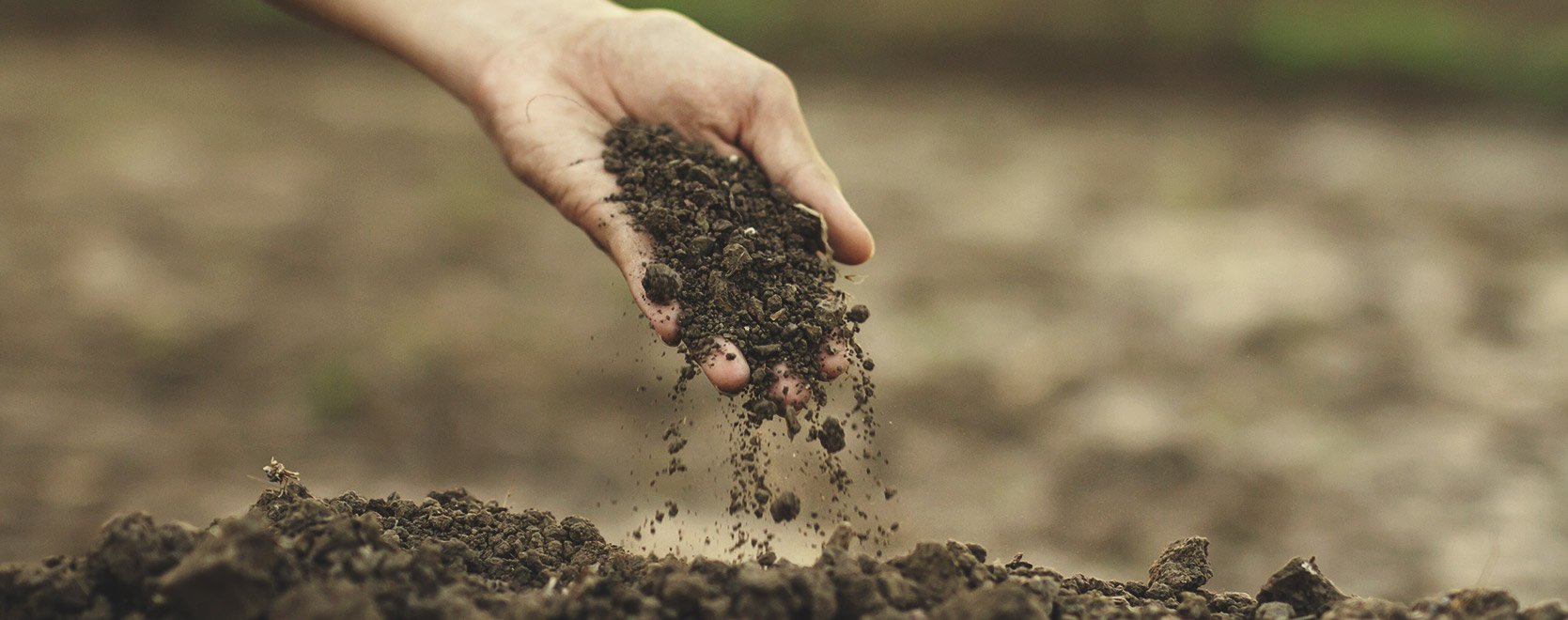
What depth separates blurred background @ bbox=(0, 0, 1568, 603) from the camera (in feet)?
11.2

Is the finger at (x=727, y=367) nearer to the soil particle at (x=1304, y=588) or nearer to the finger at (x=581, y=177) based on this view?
the finger at (x=581, y=177)

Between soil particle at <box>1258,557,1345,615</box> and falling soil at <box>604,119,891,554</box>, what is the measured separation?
60 centimetres

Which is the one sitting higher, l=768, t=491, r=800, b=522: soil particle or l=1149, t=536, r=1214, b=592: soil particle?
l=768, t=491, r=800, b=522: soil particle

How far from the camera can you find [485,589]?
5.13 feet

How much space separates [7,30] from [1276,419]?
663cm

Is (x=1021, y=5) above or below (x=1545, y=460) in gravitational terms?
above

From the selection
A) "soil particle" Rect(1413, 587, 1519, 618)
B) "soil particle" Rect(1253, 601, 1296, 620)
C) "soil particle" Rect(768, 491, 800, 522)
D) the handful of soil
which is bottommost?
"soil particle" Rect(1413, 587, 1519, 618)

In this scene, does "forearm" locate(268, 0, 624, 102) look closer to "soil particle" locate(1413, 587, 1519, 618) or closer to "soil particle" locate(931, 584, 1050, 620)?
"soil particle" locate(931, 584, 1050, 620)

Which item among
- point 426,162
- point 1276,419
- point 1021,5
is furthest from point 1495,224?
point 426,162

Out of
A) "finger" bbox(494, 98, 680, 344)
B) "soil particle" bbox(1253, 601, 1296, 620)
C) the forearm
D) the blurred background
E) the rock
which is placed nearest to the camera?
the rock

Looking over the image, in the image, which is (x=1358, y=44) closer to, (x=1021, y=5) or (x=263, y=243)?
(x=1021, y=5)

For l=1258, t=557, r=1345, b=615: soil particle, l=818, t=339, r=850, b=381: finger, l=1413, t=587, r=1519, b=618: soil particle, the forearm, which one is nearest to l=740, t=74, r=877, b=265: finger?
l=818, t=339, r=850, b=381: finger

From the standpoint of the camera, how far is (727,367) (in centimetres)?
180

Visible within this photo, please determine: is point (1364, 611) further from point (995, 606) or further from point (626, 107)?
point (626, 107)
